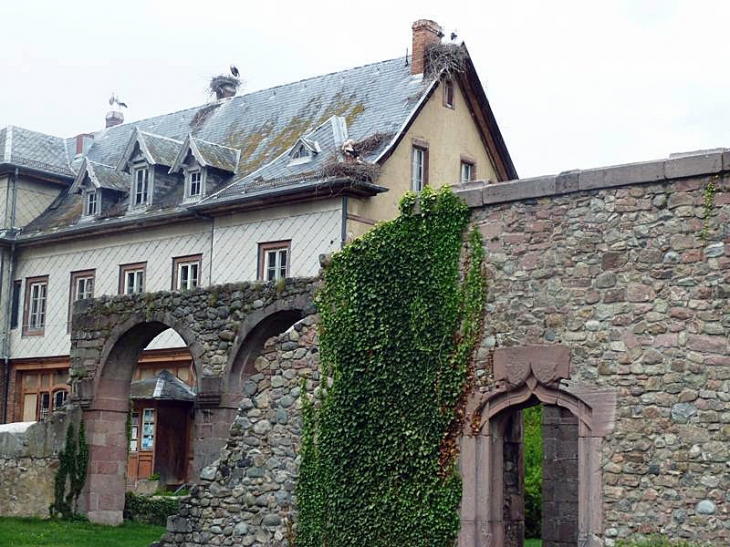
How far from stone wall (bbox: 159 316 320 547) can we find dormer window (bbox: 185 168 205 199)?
1463 cm

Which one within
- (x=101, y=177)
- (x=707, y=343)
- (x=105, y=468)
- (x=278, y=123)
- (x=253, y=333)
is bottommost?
(x=105, y=468)

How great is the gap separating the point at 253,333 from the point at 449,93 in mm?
11852

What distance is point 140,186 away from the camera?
101ft

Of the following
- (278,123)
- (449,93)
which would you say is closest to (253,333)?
(449,93)

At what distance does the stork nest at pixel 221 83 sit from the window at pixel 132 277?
263 inches

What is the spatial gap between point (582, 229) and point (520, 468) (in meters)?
3.65

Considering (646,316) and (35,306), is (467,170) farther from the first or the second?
(646,316)

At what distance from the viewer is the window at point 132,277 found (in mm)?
30275

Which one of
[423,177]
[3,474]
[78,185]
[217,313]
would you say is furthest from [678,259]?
[78,185]

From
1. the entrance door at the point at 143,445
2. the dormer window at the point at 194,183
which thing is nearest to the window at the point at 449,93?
the dormer window at the point at 194,183

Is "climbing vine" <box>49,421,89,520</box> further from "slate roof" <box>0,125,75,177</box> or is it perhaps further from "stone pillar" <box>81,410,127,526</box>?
"slate roof" <box>0,125,75,177</box>

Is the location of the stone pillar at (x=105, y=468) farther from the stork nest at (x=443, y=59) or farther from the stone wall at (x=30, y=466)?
the stork nest at (x=443, y=59)

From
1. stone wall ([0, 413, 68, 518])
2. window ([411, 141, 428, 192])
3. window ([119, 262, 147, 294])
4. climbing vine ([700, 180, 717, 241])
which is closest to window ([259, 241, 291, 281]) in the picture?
window ([411, 141, 428, 192])

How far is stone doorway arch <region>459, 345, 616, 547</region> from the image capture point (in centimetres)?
1234
